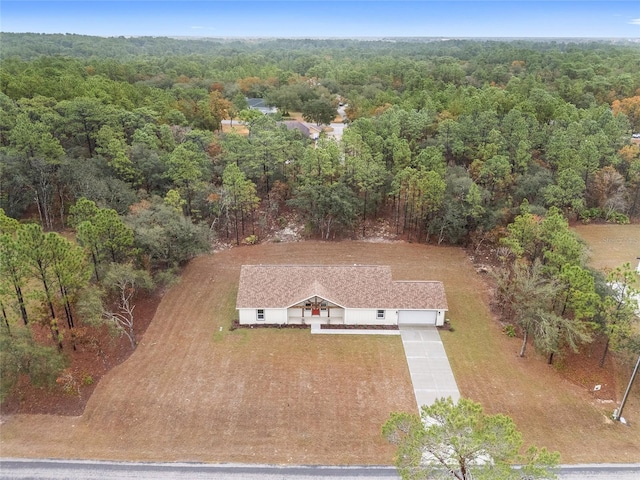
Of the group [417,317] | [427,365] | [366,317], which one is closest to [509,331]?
[417,317]

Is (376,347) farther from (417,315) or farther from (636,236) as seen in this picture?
(636,236)

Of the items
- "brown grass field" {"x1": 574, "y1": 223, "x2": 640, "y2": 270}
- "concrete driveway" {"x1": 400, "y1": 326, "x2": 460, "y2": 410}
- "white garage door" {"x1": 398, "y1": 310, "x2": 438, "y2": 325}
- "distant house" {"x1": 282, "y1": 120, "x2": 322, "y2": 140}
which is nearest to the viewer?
"concrete driveway" {"x1": 400, "y1": 326, "x2": 460, "y2": 410}

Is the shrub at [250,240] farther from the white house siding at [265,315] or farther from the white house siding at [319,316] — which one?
the white house siding at [319,316]

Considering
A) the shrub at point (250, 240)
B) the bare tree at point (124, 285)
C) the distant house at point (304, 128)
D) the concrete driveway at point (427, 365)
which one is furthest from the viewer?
the distant house at point (304, 128)

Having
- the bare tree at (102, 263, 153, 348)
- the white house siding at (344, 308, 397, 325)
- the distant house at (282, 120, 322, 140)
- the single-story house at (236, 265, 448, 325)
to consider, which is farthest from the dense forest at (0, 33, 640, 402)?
the distant house at (282, 120, 322, 140)

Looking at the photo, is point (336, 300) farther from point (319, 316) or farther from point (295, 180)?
point (295, 180)

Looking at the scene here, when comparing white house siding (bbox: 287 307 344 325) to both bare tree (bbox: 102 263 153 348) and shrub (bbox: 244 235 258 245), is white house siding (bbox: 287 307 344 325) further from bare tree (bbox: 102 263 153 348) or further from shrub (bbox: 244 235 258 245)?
shrub (bbox: 244 235 258 245)

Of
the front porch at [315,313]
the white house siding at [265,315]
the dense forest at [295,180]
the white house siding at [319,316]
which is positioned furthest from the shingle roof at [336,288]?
the dense forest at [295,180]
